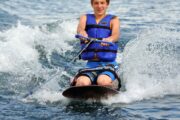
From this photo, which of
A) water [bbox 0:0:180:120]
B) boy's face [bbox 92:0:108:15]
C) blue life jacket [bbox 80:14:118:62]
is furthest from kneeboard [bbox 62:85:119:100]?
boy's face [bbox 92:0:108:15]

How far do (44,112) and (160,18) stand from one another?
522 inches

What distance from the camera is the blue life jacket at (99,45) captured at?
340 inches

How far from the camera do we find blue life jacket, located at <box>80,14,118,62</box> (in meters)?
8.65

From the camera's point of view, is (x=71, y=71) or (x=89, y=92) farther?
(x=71, y=71)

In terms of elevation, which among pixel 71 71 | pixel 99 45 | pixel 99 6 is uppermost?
pixel 99 6

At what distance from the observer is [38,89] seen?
29.7ft

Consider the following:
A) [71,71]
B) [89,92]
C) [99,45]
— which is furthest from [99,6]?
[71,71]

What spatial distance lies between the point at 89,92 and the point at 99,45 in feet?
3.33

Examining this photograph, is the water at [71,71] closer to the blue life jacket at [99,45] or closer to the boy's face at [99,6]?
the blue life jacket at [99,45]

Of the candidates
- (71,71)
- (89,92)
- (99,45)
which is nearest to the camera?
(89,92)

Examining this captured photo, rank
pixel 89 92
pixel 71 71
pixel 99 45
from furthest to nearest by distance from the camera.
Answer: pixel 71 71 → pixel 99 45 → pixel 89 92

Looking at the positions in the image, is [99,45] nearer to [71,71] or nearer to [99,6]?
[99,6]

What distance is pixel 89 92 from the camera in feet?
26.5

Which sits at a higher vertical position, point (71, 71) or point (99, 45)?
point (99, 45)
